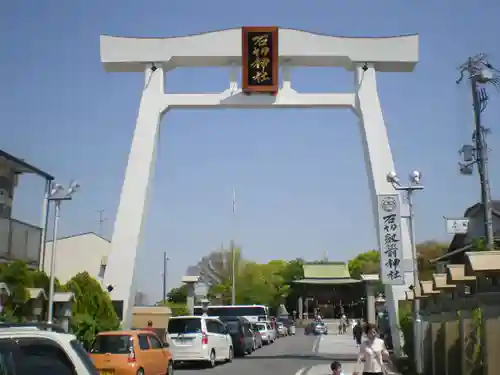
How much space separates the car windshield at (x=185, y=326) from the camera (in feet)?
69.7

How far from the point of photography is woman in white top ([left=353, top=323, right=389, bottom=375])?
10.8m

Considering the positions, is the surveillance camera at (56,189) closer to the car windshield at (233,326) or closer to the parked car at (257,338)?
the car windshield at (233,326)

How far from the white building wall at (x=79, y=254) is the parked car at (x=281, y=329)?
15.1 m

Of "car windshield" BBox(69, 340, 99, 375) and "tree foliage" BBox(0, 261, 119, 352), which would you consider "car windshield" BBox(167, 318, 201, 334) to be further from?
"car windshield" BBox(69, 340, 99, 375)

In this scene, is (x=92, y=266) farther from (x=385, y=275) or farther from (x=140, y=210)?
(x=385, y=275)

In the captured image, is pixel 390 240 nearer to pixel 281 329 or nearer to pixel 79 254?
pixel 79 254

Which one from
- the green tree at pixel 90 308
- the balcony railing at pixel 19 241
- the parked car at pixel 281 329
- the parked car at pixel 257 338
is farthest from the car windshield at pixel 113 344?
the parked car at pixel 281 329

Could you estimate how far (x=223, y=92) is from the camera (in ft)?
80.3

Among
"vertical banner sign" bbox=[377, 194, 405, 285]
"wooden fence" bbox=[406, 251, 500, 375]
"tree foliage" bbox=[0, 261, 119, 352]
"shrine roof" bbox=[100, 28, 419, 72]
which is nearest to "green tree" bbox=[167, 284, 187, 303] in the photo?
"shrine roof" bbox=[100, 28, 419, 72]

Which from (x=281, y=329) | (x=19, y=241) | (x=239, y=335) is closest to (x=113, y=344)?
(x=19, y=241)

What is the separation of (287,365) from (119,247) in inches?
305

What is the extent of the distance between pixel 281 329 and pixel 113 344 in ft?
127

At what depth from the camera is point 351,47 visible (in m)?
25.0

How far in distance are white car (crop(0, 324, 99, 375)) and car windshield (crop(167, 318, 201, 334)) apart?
15835mm
